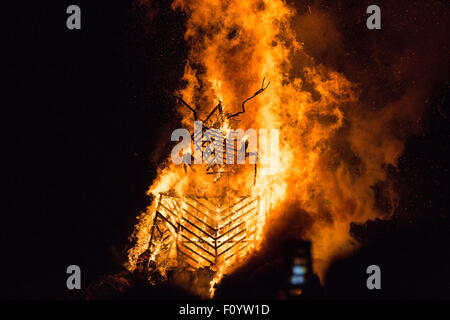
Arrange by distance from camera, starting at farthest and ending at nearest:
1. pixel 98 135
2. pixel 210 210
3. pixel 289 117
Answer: pixel 98 135, pixel 289 117, pixel 210 210

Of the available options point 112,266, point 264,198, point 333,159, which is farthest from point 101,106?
point 333,159

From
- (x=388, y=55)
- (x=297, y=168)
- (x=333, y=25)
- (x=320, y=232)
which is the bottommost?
(x=320, y=232)

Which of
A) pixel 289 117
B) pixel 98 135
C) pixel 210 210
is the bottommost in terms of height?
pixel 210 210

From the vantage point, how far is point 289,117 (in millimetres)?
4430

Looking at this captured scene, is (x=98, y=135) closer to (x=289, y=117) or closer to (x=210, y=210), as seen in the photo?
(x=210, y=210)

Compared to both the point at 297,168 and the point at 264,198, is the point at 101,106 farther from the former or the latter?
the point at 297,168

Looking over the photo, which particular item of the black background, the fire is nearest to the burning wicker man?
the fire

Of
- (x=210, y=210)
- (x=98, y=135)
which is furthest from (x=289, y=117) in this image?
(x=98, y=135)

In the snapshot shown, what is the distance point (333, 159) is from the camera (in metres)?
4.39

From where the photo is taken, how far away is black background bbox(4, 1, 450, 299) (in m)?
4.31

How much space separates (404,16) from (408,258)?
4397mm

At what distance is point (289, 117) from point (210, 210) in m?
2.26
